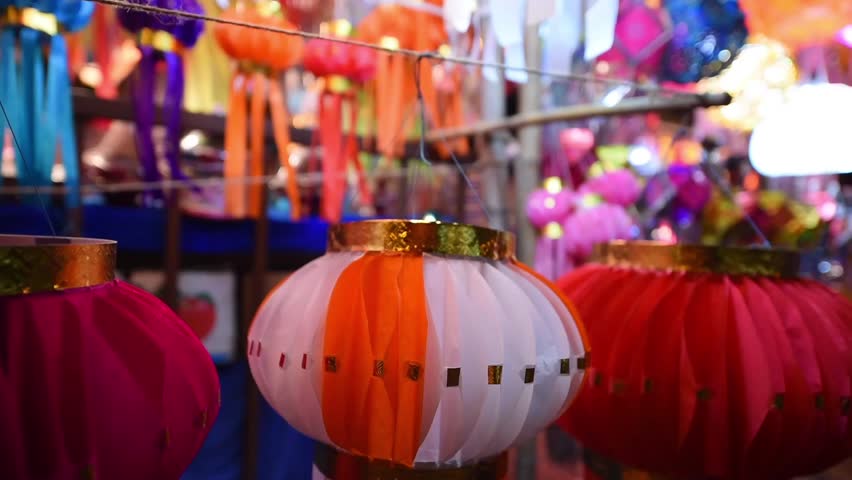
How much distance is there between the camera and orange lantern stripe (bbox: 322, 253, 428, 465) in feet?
1.79

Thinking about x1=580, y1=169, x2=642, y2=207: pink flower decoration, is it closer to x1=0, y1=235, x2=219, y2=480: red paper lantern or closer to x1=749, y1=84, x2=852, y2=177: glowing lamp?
x1=749, y1=84, x2=852, y2=177: glowing lamp

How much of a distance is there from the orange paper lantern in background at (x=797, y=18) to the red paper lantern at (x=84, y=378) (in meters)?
1.41

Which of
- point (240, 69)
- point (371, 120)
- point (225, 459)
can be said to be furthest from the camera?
point (371, 120)

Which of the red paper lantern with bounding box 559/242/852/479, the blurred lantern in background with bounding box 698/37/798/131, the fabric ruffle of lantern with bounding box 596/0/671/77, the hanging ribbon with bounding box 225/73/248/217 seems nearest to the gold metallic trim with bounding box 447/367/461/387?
the red paper lantern with bounding box 559/242/852/479

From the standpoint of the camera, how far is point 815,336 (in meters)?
0.76

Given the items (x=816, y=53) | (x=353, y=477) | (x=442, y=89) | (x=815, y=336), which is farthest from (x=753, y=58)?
(x=353, y=477)

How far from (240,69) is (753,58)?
4.92 ft

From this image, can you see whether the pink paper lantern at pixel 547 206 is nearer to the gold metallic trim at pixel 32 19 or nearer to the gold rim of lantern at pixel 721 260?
the gold rim of lantern at pixel 721 260

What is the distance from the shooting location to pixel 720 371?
2.36 ft

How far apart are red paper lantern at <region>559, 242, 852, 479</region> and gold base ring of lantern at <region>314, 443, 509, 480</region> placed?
0.69 ft

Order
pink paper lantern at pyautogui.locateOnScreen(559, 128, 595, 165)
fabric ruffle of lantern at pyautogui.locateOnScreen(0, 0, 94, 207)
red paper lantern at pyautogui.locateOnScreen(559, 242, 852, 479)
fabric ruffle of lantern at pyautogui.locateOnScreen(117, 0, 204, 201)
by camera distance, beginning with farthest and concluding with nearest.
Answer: pink paper lantern at pyautogui.locateOnScreen(559, 128, 595, 165) → fabric ruffle of lantern at pyautogui.locateOnScreen(117, 0, 204, 201) → fabric ruffle of lantern at pyautogui.locateOnScreen(0, 0, 94, 207) → red paper lantern at pyautogui.locateOnScreen(559, 242, 852, 479)

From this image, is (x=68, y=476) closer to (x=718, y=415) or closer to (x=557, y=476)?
(x=718, y=415)

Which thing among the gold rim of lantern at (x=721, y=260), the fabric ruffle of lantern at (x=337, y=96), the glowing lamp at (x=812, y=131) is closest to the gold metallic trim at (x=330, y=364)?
the gold rim of lantern at (x=721, y=260)

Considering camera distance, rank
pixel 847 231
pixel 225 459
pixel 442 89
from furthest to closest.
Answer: pixel 847 231
pixel 442 89
pixel 225 459
